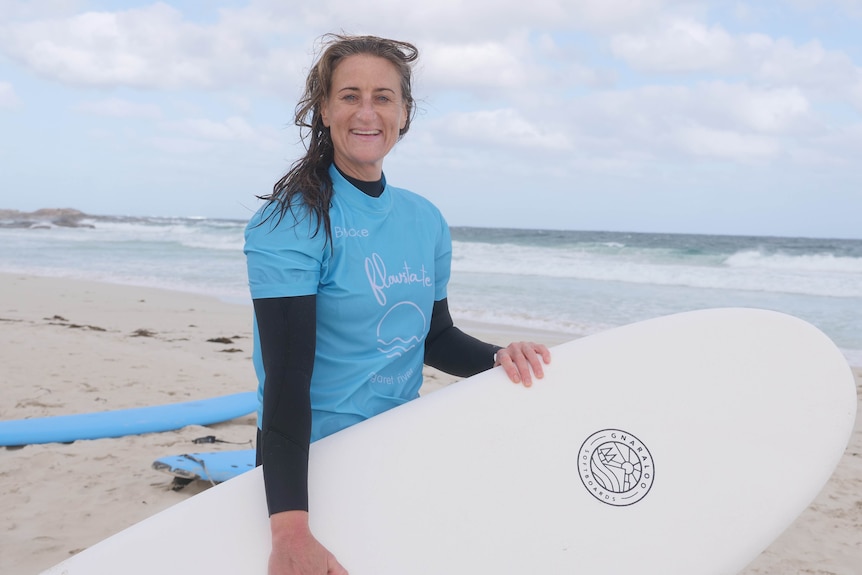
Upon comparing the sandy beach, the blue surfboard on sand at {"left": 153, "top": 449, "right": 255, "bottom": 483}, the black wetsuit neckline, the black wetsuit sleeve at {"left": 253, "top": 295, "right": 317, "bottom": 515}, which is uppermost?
the black wetsuit neckline

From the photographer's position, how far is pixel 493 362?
1732mm

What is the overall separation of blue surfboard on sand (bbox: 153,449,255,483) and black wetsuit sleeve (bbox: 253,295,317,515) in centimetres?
182

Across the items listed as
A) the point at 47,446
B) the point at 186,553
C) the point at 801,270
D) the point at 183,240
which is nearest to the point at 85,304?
the point at 47,446

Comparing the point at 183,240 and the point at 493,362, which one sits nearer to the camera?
the point at 493,362

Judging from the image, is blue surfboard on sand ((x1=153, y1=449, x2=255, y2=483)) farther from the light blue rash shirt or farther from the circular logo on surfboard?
the circular logo on surfboard

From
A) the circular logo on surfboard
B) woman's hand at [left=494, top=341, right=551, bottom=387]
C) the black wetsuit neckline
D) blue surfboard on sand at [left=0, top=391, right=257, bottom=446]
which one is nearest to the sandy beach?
blue surfboard on sand at [left=0, top=391, right=257, bottom=446]

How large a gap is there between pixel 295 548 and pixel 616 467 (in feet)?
2.54

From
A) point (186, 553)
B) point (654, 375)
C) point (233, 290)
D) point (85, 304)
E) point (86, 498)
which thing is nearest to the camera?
point (186, 553)

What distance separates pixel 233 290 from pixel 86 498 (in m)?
7.99

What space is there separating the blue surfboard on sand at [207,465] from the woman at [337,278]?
1.60 metres

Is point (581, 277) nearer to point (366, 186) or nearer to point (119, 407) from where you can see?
point (119, 407)

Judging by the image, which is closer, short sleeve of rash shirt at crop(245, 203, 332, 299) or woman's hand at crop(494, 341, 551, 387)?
short sleeve of rash shirt at crop(245, 203, 332, 299)

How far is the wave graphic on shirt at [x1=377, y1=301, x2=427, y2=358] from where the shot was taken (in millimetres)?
1433

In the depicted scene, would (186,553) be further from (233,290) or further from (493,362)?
(233,290)
